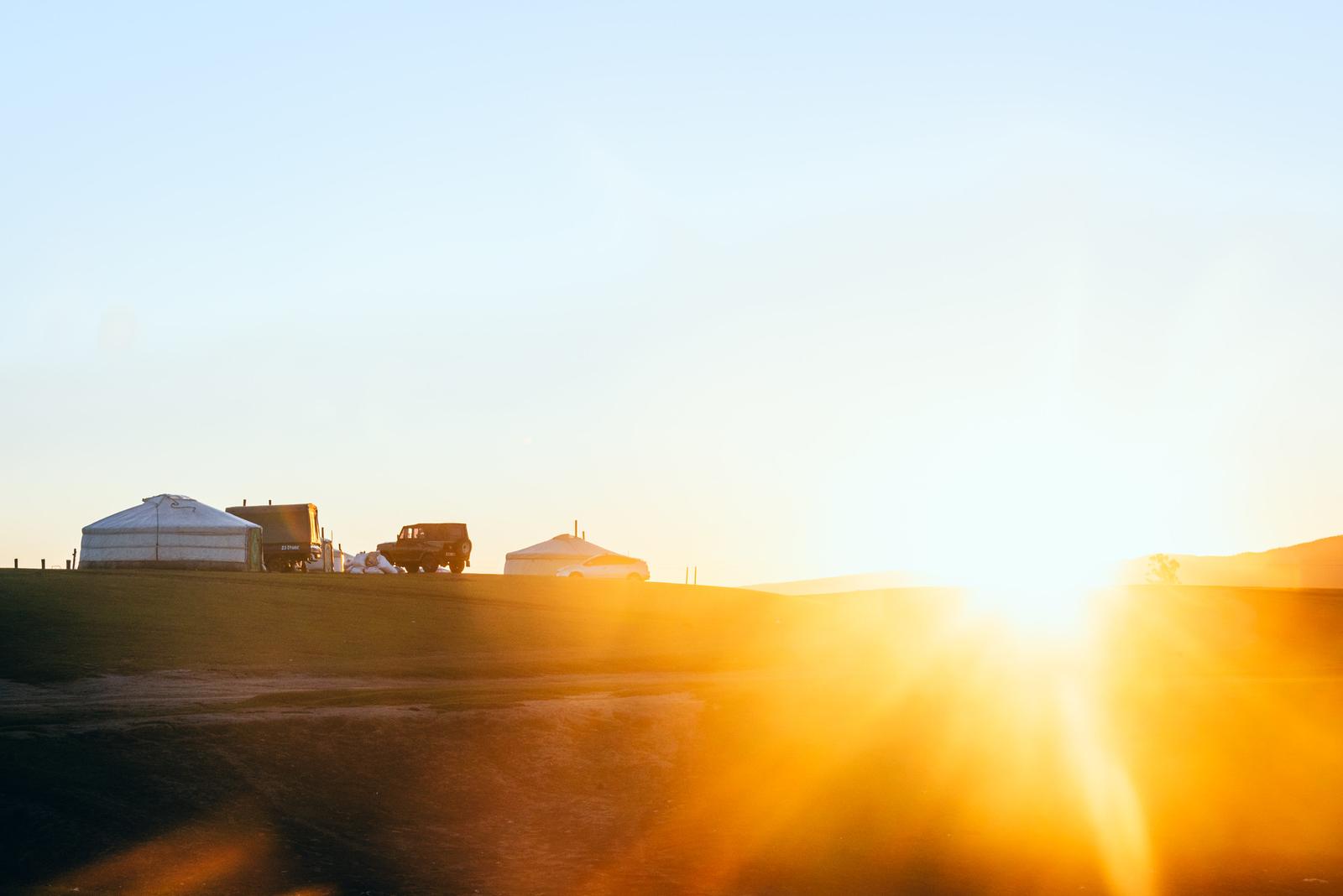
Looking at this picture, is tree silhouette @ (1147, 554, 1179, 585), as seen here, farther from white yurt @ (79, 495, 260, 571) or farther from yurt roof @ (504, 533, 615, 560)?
white yurt @ (79, 495, 260, 571)

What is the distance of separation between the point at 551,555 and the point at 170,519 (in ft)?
126

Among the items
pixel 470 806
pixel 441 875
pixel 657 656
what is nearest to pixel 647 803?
pixel 470 806

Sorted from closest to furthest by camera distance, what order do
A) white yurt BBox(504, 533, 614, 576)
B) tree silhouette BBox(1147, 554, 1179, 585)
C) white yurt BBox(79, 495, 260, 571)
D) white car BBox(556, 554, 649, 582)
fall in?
1. white yurt BBox(79, 495, 260, 571)
2. white car BBox(556, 554, 649, 582)
3. white yurt BBox(504, 533, 614, 576)
4. tree silhouette BBox(1147, 554, 1179, 585)

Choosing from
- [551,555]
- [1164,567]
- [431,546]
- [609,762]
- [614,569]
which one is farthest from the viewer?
[1164,567]

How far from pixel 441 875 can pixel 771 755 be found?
1013 cm

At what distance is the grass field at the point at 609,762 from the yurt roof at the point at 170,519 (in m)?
23.7

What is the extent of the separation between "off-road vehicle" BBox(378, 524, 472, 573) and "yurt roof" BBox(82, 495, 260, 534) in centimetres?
800

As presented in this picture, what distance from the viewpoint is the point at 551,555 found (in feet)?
342

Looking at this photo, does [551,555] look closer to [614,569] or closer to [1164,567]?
[614,569]

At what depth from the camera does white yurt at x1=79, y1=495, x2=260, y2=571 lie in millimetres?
68938

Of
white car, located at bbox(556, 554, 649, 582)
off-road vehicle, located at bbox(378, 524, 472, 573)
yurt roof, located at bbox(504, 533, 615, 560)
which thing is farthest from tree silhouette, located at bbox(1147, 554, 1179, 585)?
off-road vehicle, located at bbox(378, 524, 472, 573)

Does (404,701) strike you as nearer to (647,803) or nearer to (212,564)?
(647,803)

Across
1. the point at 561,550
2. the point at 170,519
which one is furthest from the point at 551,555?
the point at 170,519

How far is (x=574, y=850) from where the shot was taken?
68.1 feet
